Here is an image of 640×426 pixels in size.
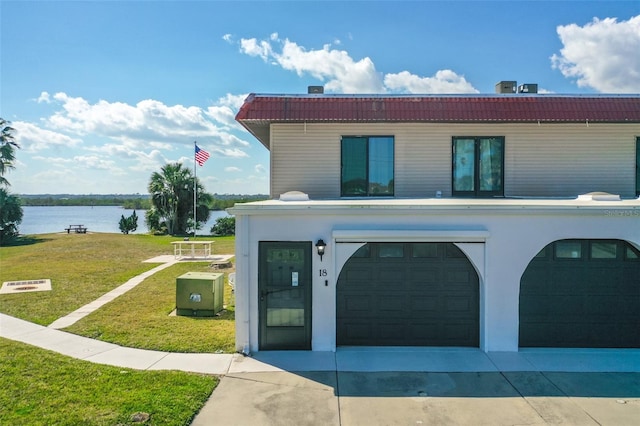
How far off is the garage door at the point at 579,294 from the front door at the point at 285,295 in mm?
4505

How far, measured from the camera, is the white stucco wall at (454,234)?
8398 millimetres

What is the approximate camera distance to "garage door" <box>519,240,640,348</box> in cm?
877

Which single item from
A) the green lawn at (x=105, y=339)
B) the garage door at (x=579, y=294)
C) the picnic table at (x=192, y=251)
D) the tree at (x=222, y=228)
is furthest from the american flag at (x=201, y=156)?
the garage door at (x=579, y=294)

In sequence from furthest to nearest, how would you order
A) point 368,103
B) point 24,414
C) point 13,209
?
point 13,209, point 368,103, point 24,414

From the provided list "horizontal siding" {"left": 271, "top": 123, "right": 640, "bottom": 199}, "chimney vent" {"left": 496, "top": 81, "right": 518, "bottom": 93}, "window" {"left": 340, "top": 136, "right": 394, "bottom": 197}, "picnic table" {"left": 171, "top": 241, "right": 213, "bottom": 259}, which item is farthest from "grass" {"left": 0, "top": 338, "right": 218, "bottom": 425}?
"picnic table" {"left": 171, "top": 241, "right": 213, "bottom": 259}

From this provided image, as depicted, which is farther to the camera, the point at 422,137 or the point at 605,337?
the point at 422,137

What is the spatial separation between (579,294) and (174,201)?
3128cm

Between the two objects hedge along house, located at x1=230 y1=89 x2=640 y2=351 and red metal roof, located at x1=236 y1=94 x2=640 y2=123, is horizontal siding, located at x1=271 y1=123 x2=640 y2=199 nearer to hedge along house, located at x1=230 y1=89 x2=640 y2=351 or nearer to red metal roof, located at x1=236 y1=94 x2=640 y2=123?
red metal roof, located at x1=236 y1=94 x2=640 y2=123

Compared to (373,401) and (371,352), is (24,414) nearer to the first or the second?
(373,401)

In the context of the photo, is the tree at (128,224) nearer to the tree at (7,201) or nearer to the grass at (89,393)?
the tree at (7,201)

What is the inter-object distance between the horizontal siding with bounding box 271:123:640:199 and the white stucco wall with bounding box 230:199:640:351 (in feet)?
9.84

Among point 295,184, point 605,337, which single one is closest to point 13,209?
point 295,184

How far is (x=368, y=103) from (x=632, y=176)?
755cm

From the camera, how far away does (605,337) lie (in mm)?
8805
